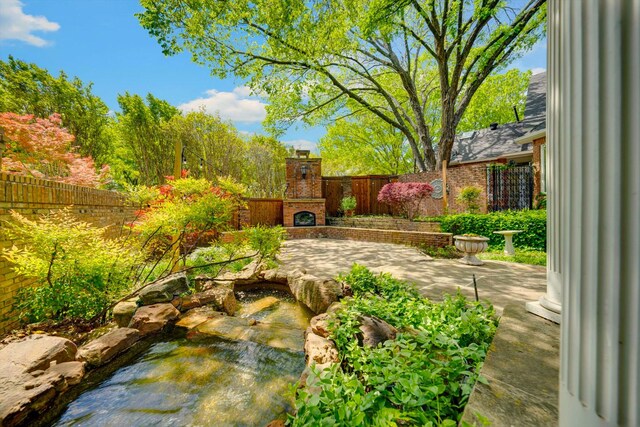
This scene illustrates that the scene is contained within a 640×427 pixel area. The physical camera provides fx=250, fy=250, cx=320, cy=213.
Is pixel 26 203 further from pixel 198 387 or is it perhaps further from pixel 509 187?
pixel 509 187

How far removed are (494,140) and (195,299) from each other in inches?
604

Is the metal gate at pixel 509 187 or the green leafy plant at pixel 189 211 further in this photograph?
the metal gate at pixel 509 187

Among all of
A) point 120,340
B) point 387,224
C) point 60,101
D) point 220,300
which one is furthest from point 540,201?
point 60,101

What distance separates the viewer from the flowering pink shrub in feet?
30.4

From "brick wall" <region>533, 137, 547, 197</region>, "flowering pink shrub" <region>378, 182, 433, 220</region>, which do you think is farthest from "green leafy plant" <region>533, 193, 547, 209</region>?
"flowering pink shrub" <region>378, 182, 433, 220</region>

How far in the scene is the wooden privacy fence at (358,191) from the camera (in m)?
12.4

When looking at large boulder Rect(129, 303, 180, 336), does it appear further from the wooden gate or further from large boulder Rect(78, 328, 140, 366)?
the wooden gate

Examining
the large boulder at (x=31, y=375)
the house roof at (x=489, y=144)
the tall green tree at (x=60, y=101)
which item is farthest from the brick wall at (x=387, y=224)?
the tall green tree at (x=60, y=101)

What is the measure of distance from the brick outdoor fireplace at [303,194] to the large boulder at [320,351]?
8648 mm

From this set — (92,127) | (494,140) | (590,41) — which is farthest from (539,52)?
(92,127)

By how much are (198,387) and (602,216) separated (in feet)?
9.06

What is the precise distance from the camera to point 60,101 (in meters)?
12.0

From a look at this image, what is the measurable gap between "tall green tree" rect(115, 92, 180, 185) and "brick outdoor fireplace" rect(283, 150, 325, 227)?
24.9 feet

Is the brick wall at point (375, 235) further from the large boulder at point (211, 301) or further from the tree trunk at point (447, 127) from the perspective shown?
the large boulder at point (211, 301)
